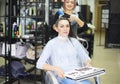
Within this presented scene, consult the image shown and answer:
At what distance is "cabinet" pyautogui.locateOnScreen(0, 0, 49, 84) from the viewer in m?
3.71

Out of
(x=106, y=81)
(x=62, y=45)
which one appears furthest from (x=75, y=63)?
(x=106, y=81)

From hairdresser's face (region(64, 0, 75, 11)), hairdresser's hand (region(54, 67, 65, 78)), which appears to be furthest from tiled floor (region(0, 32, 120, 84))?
hairdresser's hand (region(54, 67, 65, 78))

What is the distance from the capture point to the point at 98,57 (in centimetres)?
678

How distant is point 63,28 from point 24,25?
137 centimetres

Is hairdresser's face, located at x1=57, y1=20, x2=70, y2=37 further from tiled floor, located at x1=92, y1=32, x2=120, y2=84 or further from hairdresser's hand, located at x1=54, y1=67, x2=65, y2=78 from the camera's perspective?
tiled floor, located at x1=92, y1=32, x2=120, y2=84

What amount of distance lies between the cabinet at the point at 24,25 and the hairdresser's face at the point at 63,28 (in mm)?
961

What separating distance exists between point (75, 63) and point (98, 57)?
4203 millimetres

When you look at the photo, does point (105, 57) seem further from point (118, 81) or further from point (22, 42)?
point (22, 42)

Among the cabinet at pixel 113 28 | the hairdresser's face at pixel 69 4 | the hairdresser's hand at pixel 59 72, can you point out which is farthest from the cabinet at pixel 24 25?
the cabinet at pixel 113 28

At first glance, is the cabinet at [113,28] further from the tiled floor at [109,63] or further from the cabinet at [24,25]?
the cabinet at [24,25]

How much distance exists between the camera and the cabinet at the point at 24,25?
3.71m

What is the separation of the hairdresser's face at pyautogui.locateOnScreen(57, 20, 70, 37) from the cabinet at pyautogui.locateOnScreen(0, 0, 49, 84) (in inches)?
37.8

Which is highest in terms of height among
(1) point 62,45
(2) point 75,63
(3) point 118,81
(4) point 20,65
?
(1) point 62,45

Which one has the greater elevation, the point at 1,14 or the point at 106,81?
the point at 1,14
